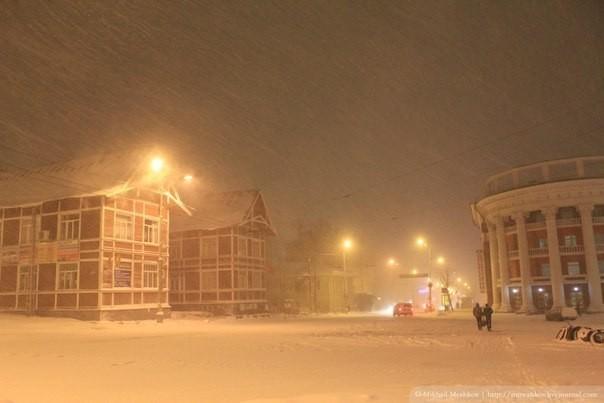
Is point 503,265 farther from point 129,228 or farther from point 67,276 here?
point 67,276

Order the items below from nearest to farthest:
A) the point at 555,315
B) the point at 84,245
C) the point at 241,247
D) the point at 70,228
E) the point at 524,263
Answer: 1. the point at 555,315
2. the point at 84,245
3. the point at 70,228
4. the point at 241,247
5. the point at 524,263

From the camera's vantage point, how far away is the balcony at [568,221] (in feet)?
181

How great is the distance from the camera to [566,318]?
3844cm

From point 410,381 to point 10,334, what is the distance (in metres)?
22.1

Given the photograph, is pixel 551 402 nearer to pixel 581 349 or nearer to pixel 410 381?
pixel 410 381

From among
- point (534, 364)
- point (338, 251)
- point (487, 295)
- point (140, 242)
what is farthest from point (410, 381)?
point (338, 251)

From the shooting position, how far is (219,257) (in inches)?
Result: 2185

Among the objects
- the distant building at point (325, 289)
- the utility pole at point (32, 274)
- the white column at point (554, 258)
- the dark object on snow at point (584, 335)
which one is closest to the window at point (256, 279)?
the distant building at point (325, 289)

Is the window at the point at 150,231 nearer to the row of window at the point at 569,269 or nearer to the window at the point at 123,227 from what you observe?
the window at the point at 123,227

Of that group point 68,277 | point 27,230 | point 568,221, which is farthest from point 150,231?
point 568,221

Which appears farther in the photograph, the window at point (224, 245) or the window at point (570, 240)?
the window at point (570, 240)

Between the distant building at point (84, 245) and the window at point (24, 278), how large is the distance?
0.07m

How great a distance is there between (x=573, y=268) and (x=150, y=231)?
40.1m

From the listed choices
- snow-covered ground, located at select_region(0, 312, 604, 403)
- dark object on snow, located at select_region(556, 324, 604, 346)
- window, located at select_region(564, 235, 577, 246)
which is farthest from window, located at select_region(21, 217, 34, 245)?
window, located at select_region(564, 235, 577, 246)
